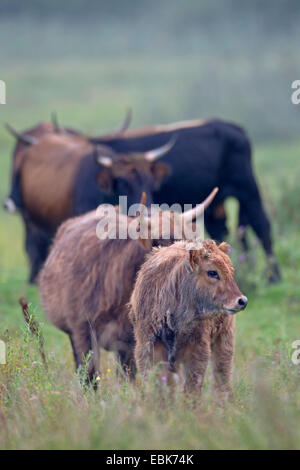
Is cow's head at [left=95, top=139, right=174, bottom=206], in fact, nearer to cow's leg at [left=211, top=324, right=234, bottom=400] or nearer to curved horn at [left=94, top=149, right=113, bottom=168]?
curved horn at [left=94, top=149, right=113, bottom=168]

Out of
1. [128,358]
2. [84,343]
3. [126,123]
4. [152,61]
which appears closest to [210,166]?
[126,123]

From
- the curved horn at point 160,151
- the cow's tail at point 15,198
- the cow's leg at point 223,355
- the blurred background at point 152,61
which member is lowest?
the cow's leg at point 223,355

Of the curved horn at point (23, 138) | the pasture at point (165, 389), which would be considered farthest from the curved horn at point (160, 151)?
the curved horn at point (23, 138)

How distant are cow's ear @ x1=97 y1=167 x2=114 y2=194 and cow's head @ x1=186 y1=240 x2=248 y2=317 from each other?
403 cm

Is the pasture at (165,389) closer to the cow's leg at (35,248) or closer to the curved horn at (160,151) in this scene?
the cow's leg at (35,248)

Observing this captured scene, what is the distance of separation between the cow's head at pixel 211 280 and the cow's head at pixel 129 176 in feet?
A: 11.3

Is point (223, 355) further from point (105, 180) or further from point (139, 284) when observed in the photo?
point (105, 180)

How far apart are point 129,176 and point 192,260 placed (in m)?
3.92

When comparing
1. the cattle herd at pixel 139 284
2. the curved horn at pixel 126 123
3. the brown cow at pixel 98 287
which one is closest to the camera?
the cattle herd at pixel 139 284

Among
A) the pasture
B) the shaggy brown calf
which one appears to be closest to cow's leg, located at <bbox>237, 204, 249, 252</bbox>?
the pasture

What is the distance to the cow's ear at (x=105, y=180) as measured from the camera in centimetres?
848

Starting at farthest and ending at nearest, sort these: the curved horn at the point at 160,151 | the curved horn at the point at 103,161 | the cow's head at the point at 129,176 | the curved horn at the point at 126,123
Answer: the curved horn at the point at 126,123 → the curved horn at the point at 160,151 → the curved horn at the point at 103,161 → the cow's head at the point at 129,176

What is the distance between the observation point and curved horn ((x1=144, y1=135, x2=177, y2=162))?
959cm

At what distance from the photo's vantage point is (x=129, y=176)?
8305 mm
